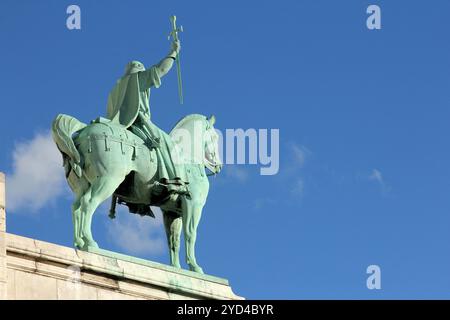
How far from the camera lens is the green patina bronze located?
104 ft

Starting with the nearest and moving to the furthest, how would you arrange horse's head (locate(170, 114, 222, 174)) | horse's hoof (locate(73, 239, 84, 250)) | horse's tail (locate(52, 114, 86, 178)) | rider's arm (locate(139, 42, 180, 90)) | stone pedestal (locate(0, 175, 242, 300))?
stone pedestal (locate(0, 175, 242, 300))
horse's hoof (locate(73, 239, 84, 250))
horse's tail (locate(52, 114, 86, 178))
rider's arm (locate(139, 42, 180, 90))
horse's head (locate(170, 114, 222, 174))

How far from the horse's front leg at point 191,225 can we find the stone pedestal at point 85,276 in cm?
75

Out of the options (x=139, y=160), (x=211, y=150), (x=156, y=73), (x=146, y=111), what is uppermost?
(x=156, y=73)

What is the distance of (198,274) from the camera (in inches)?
1280

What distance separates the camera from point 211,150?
34.5m

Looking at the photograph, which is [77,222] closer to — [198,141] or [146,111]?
[146,111]

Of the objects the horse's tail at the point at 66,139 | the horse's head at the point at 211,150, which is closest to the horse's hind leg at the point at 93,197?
the horse's tail at the point at 66,139

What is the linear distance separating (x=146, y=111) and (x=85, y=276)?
4.61 m

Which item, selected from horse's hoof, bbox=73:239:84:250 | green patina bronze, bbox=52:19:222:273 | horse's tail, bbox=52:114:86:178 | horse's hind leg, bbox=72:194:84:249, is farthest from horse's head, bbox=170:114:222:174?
horse's hoof, bbox=73:239:84:250

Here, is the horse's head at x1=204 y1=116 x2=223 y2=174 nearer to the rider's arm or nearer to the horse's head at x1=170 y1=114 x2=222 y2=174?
the horse's head at x1=170 y1=114 x2=222 y2=174

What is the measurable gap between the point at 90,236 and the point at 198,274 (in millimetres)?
2508

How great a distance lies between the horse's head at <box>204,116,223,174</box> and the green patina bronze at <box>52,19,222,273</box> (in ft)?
0.07

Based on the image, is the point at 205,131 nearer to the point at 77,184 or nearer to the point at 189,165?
the point at 189,165

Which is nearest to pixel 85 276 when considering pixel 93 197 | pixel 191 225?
pixel 93 197
